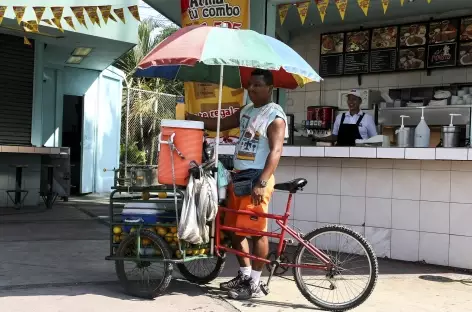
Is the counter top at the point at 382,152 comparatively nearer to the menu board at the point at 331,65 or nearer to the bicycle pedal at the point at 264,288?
the bicycle pedal at the point at 264,288

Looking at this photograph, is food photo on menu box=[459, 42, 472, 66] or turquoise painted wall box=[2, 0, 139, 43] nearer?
food photo on menu box=[459, 42, 472, 66]

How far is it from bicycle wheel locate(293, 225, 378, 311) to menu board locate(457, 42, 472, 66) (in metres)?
4.69

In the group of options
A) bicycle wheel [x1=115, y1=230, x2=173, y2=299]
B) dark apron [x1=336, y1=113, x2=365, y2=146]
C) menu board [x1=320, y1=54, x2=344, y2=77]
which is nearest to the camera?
bicycle wheel [x1=115, y1=230, x2=173, y2=299]

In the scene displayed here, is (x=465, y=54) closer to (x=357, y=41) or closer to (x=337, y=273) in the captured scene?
(x=357, y=41)

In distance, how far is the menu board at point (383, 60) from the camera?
27.6 ft

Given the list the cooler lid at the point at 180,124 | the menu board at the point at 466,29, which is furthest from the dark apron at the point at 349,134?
the cooler lid at the point at 180,124

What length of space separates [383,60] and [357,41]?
0.55m

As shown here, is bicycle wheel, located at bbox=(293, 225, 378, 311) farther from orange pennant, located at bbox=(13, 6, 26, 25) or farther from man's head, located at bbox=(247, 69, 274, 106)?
orange pennant, located at bbox=(13, 6, 26, 25)

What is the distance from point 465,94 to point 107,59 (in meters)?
7.59

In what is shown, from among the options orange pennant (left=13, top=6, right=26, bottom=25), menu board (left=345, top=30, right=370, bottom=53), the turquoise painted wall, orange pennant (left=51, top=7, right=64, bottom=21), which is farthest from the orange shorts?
the turquoise painted wall

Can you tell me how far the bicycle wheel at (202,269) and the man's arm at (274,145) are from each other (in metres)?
1.03

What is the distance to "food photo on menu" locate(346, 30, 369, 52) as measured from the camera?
28.4ft

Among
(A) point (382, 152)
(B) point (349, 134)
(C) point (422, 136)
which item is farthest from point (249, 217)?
(B) point (349, 134)

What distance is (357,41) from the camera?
28.7 ft
